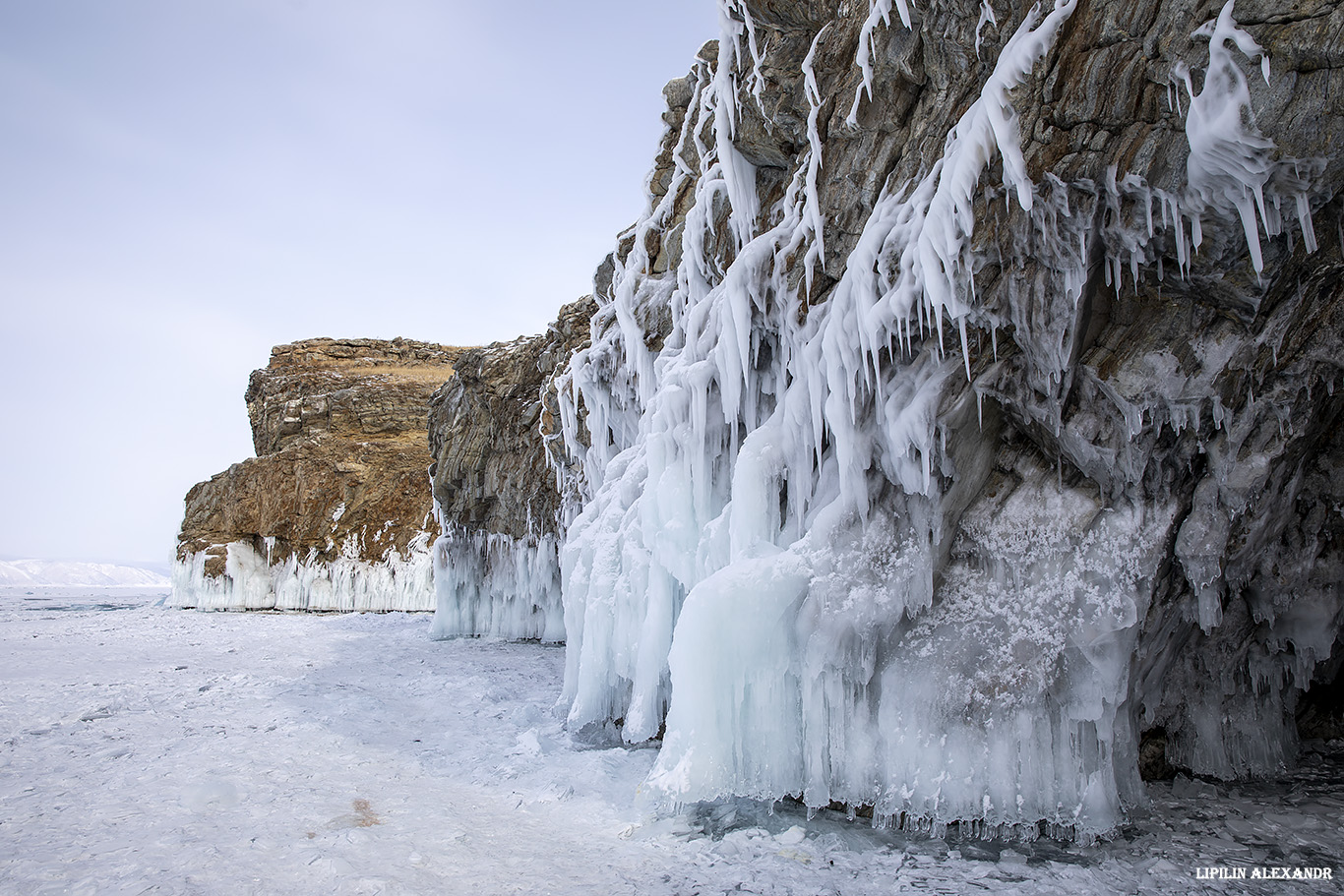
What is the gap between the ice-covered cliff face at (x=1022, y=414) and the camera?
12.6 ft

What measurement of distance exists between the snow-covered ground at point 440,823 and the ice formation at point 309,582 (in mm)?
18917

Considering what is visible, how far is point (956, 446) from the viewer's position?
4730 millimetres

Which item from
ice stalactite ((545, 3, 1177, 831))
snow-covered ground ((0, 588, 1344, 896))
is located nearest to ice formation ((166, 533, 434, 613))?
snow-covered ground ((0, 588, 1344, 896))

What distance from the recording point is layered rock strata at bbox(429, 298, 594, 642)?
15625mm

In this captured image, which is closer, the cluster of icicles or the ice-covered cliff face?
the ice-covered cliff face

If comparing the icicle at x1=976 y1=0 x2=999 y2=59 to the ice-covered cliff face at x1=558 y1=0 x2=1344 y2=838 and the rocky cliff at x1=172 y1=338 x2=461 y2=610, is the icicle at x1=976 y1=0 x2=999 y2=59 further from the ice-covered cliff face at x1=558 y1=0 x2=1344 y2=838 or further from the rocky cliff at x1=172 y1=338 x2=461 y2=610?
the rocky cliff at x1=172 y1=338 x2=461 y2=610

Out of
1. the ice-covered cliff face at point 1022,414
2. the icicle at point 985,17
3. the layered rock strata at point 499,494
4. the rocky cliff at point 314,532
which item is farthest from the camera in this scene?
the rocky cliff at point 314,532

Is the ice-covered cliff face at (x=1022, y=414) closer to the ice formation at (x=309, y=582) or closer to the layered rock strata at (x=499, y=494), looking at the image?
the layered rock strata at (x=499, y=494)

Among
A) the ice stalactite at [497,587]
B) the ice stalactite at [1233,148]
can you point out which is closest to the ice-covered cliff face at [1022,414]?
the ice stalactite at [1233,148]

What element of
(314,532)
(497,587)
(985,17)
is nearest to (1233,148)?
(985,17)

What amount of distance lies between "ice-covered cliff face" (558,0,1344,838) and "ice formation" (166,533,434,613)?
23501mm

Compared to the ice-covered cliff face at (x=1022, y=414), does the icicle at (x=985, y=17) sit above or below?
above

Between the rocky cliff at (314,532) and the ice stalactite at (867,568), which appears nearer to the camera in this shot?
the ice stalactite at (867,568)

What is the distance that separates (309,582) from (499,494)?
1400cm
